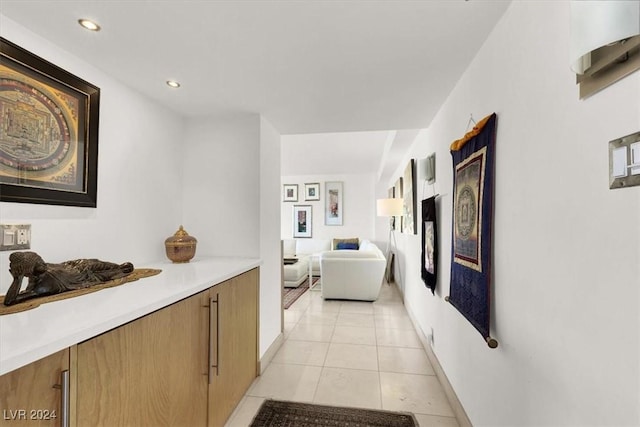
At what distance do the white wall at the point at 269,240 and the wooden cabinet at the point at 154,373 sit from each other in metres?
0.44

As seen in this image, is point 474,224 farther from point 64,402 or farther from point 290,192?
point 290,192

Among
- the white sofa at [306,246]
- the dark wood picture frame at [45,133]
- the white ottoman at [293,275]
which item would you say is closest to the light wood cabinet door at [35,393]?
the dark wood picture frame at [45,133]

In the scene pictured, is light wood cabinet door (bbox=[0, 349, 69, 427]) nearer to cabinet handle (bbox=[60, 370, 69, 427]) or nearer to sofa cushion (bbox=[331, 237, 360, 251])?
cabinet handle (bbox=[60, 370, 69, 427])

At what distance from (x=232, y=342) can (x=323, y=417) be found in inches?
29.9

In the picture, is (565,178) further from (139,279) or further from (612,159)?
(139,279)

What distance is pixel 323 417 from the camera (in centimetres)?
187

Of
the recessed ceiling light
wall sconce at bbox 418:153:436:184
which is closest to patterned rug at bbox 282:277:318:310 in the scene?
wall sconce at bbox 418:153:436:184

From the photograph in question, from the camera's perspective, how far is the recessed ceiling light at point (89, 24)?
131 cm

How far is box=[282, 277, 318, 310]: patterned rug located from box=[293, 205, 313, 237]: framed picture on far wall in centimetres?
160

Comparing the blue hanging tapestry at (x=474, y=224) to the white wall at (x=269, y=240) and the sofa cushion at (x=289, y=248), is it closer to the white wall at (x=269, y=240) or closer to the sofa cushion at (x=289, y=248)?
the white wall at (x=269, y=240)

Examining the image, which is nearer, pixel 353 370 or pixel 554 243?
pixel 554 243

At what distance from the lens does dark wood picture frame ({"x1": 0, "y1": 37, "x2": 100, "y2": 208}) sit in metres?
1.28

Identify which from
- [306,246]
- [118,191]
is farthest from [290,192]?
[118,191]

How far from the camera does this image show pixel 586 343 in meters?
0.81
